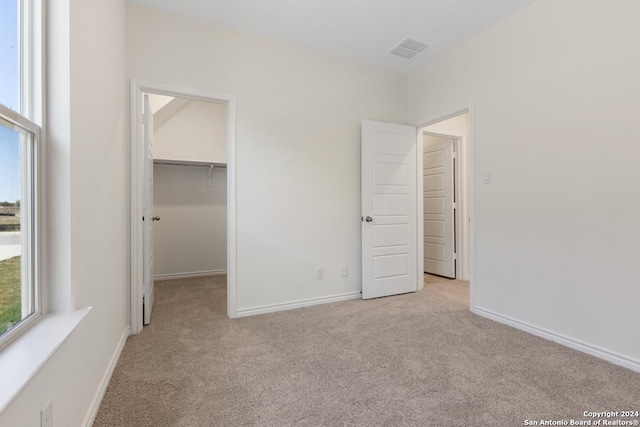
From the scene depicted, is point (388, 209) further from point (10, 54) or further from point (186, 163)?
point (10, 54)

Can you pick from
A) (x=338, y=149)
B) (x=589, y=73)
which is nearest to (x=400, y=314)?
(x=338, y=149)

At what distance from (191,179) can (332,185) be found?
2488mm

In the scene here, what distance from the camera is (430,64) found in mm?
3414

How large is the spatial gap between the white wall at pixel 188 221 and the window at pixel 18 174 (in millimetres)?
3386

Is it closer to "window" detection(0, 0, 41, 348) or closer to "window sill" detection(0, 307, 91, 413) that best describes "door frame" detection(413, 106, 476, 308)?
"window sill" detection(0, 307, 91, 413)

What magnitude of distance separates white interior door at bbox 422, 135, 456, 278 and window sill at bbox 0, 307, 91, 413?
4256 millimetres

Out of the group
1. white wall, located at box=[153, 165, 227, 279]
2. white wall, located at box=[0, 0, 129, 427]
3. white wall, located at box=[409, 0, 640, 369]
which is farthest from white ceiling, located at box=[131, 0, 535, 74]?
white wall, located at box=[153, 165, 227, 279]

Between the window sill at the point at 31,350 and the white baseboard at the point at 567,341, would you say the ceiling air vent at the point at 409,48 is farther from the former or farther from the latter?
the window sill at the point at 31,350

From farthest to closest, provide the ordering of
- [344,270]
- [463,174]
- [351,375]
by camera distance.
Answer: [463,174]
[344,270]
[351,375]

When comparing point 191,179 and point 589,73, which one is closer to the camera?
point 589,73

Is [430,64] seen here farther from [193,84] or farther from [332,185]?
[193,84]

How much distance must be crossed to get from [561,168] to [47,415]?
124 inches

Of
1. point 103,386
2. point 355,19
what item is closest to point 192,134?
point 355,19

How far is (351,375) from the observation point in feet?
5.90
